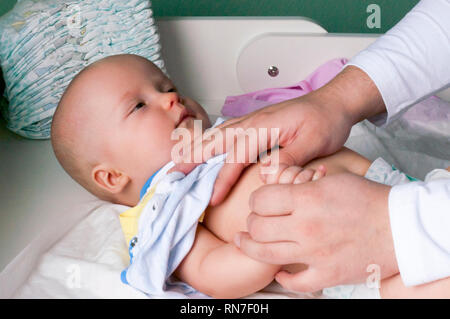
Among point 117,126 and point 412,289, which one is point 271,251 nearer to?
point 412,289

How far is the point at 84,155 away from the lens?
3.35 ft

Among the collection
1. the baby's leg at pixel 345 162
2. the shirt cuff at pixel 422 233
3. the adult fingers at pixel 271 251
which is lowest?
the baby's leg at pixel 345 162

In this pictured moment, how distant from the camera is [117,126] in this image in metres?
0.99

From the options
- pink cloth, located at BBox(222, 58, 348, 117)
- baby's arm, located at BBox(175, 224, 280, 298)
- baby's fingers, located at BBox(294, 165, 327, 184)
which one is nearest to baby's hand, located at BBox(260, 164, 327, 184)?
baby's fingers, located at BBox(294, 165, 327, 184)

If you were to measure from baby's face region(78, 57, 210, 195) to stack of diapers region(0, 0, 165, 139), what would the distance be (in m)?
0.28

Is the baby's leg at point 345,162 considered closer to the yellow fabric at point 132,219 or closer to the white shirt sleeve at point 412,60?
the white shirt sleeve at point 412,60

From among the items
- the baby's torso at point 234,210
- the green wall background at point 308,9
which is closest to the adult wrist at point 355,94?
the baby's torso at point 234,210

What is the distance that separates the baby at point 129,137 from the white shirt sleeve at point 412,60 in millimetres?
137

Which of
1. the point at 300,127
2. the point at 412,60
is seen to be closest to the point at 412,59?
the point at 412,60

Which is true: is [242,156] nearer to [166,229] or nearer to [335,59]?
[166,229]

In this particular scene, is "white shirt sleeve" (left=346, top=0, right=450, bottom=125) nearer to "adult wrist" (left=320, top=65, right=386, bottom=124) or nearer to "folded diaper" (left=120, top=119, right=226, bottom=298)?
"adult wrist" (left=320, top=65, right=386, bottom=124)

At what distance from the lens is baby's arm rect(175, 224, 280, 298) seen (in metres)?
0.75

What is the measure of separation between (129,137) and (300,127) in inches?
13.0

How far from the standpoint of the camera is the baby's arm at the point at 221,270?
750mm
